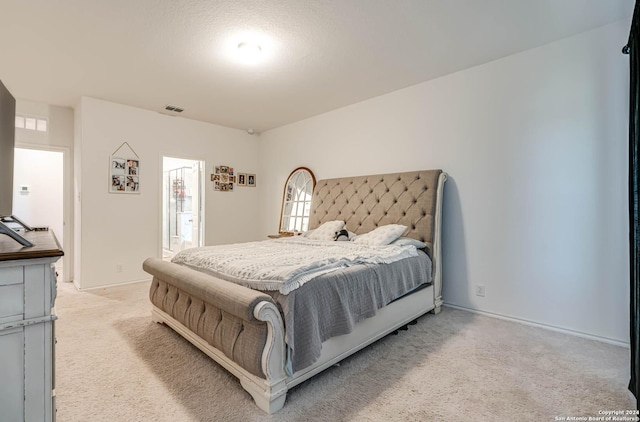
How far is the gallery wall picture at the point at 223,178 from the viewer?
5184mm

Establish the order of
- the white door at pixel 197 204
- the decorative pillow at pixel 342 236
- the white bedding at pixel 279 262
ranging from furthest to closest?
1. the white door at pixel 197 204
2. the decorative pillow at pixel 342 236
3. the white bedding at pixel 279 262

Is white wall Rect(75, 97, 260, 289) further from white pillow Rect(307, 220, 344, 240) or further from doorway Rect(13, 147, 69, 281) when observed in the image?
white pillow Rect(307, 220, 344, 240)

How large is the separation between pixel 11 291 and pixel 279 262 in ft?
4.26

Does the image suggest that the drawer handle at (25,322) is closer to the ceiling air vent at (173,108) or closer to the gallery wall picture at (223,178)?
the ceiling air vent at (173,108)

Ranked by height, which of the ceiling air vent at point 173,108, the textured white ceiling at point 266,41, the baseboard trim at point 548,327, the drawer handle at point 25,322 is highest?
the ceiling air vent at point 173,108

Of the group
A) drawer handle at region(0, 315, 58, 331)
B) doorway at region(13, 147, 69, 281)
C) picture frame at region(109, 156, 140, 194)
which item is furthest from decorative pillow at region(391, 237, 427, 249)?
doorway at region(13, 147, 69, 281)

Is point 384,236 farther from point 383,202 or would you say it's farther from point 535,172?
point 535,172

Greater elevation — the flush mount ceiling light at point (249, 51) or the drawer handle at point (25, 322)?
the flush mount ceiling light at point (249, 51)

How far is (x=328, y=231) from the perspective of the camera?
11.8 feet

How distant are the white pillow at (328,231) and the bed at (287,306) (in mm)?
185

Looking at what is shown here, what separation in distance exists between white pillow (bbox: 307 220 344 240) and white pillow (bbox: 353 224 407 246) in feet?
1.36

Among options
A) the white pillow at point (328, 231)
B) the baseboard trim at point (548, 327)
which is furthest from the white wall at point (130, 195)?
the baseboard trim at point (548, 327)

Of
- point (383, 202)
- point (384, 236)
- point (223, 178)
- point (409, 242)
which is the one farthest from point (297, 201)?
point (409, 242)

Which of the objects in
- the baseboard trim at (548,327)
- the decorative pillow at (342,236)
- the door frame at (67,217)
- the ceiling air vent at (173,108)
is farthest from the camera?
the door frame at (67,217)
